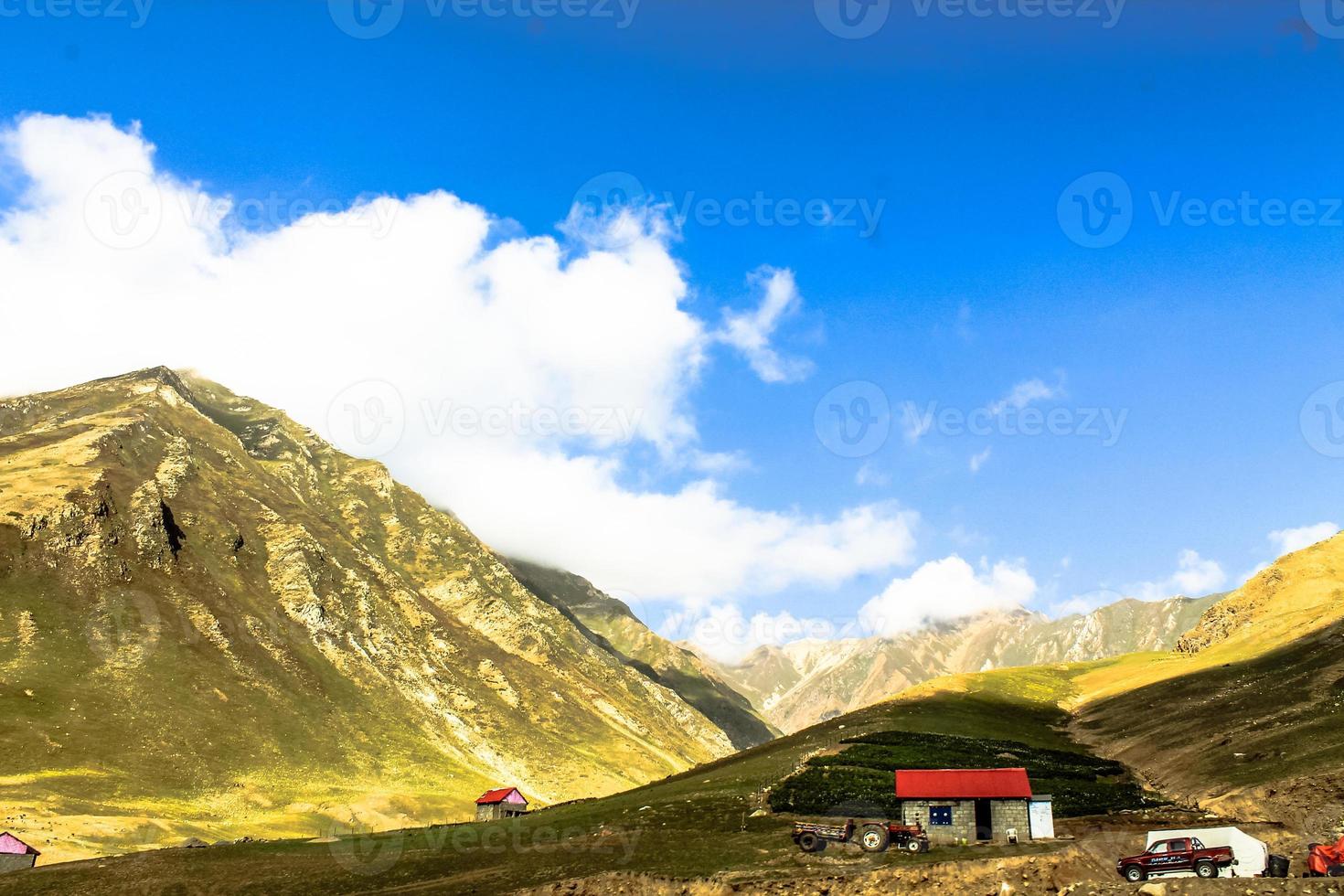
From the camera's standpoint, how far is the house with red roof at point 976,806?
5903cm

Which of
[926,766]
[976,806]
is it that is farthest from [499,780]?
[976,806]

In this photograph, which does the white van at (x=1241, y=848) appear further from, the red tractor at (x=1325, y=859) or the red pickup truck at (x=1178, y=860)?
the red tractor at (x=1325, y=859)

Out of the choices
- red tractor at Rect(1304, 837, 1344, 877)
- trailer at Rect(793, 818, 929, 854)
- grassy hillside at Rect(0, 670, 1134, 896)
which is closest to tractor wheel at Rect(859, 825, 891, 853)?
trailer at Rect(793, 818, 929, 854)

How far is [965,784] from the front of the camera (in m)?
60.6

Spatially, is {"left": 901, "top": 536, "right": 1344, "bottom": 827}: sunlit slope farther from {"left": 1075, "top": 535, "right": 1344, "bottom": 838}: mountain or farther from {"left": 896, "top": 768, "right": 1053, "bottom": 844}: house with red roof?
{"left": 896, "top": 768, "right": 1053, "bottom": 844}: house with red roof

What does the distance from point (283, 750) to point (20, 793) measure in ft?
190

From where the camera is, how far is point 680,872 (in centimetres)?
5416

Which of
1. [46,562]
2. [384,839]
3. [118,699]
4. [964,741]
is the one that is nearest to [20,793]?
[118,699]

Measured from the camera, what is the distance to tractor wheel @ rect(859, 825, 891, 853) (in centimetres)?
5634

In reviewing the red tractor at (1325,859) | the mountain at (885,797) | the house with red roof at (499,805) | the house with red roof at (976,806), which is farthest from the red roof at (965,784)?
the house with red roof at (499,805)

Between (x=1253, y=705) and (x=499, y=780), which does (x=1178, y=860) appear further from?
(x=499, y=780)

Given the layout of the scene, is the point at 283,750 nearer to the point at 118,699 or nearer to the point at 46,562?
the point at 118,699

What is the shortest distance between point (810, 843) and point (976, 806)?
1208cm

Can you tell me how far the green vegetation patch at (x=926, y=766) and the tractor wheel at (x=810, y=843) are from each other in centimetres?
1198
